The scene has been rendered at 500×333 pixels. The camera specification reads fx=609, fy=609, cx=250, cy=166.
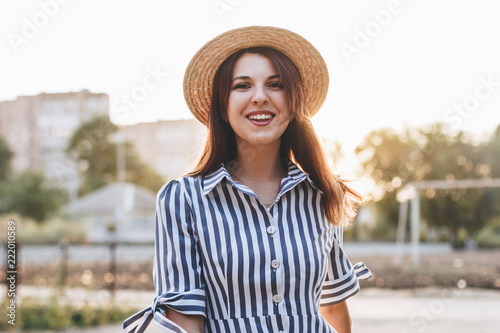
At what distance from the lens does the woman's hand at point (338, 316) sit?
1739 millimetres

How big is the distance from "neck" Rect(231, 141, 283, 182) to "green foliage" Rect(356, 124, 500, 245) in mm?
25591

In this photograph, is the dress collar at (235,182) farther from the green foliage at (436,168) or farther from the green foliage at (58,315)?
the green foliage at (436,168)

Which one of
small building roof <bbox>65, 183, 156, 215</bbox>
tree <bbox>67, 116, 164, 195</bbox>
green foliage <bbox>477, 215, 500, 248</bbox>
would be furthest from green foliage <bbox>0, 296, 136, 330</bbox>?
tree <bbox>67, 116, 164, 195</bbox>

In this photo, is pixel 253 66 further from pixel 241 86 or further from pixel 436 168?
pixel 436 168

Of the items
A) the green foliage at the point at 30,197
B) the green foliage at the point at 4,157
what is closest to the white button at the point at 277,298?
the green foliage at the point at 30,197

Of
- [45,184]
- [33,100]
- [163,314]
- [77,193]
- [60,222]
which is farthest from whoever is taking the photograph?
[33,100]

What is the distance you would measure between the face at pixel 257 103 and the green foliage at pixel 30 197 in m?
34.4

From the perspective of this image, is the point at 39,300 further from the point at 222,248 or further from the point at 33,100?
the point at 33,100

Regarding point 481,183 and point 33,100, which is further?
point 33,100

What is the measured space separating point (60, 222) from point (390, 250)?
16009 mm

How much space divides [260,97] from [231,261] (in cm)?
41

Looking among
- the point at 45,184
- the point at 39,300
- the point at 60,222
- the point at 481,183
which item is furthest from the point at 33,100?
the point at 39,300

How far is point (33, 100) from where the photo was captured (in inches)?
2356

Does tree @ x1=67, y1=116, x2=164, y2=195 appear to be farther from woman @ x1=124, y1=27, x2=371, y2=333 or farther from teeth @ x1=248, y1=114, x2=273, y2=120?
teeth @ x1=248, y1=114, x2=273, y2=120
